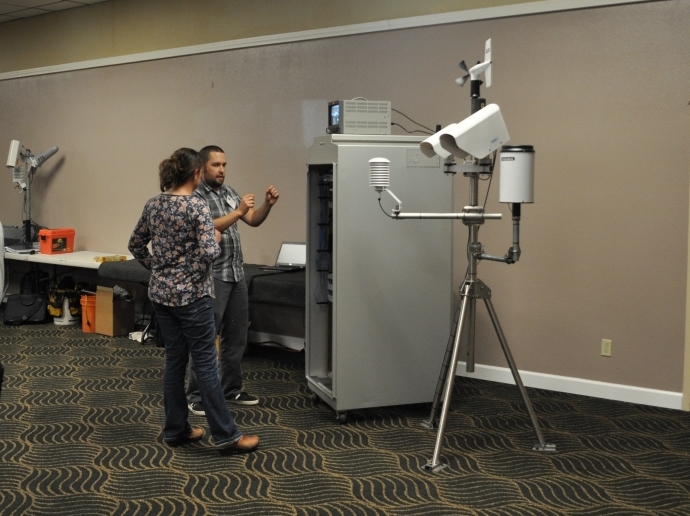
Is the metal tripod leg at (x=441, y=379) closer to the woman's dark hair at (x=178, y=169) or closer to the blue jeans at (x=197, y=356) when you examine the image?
the blue jeans at (x=197, y=356)

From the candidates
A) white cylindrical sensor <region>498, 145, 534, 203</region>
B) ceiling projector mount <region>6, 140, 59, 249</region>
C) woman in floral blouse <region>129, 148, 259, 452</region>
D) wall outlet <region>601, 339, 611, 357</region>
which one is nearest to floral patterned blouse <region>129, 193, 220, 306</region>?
woman in floral blouse <region>129, 148, 259, 452</region>

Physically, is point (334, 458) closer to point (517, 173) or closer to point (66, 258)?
point (517, 173)

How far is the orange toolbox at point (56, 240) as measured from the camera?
21.3 feet

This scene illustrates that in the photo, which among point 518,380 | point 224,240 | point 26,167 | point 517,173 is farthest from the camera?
point 26,167

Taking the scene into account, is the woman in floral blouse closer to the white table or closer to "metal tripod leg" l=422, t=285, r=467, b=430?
"metal tripod leg" l=422, t=285, r=467, b=430

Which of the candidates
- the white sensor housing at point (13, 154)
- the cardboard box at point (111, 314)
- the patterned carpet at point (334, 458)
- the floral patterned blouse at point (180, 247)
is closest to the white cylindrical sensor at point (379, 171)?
the floral patterned blouse at point (180, 247)

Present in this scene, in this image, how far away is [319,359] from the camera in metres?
4.38

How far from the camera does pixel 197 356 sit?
332 cm

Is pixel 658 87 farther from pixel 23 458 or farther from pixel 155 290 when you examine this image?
pixel 23 458

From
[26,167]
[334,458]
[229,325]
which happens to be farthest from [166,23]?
[334,458]

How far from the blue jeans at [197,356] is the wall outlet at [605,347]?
2187mm

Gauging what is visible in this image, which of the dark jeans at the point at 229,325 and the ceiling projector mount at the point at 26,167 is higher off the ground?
the ceiling projector mount at the point at 26,167

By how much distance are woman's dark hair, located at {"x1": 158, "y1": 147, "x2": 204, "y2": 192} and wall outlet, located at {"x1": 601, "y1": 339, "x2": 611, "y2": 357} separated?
8.32 feet

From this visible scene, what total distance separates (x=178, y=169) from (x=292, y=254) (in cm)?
223
